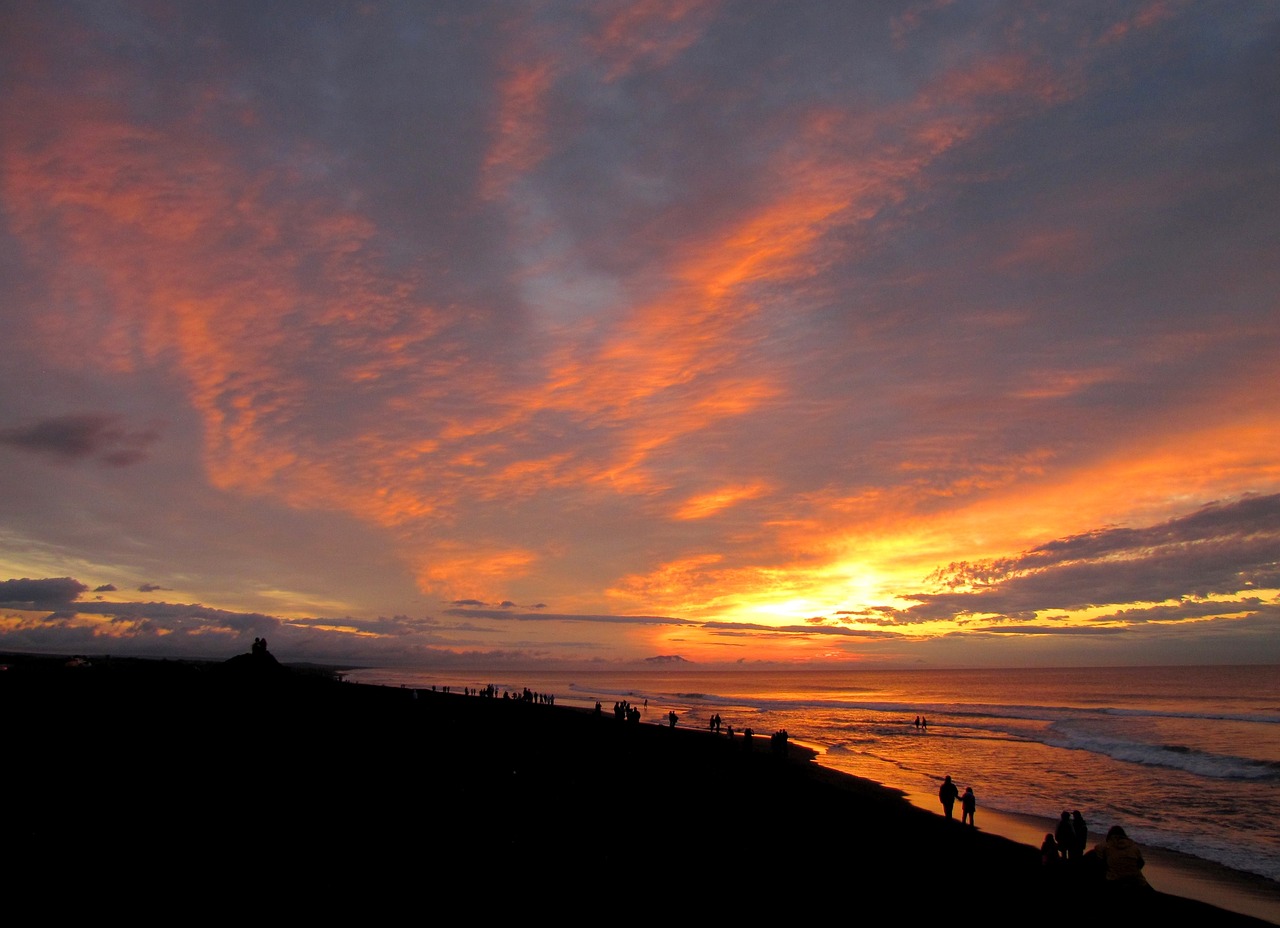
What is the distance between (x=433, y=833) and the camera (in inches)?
622

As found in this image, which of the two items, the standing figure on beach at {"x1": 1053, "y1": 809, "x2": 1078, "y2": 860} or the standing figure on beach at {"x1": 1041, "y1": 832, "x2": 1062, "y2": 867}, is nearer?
the standing figure on beach at {"x1": 1041, "y1": 832, "x2": 1062, "y2": 867}

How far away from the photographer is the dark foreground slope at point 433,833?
12.3m

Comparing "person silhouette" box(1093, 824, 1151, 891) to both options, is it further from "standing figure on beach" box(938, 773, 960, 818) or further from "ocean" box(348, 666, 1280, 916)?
"ocean" box(348, 666, 1280, 916)

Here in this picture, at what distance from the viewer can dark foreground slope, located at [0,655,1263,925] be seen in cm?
1233

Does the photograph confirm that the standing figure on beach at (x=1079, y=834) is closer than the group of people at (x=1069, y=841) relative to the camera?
A: No

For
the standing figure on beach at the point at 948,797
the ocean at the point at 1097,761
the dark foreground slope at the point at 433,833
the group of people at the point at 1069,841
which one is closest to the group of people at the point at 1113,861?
the group of people at the point at 1069,841

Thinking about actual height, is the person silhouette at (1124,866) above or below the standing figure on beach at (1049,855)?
above

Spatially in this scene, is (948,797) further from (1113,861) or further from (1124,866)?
(1124,866)

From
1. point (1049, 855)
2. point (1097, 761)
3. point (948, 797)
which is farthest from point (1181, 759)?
point (1049, 855)

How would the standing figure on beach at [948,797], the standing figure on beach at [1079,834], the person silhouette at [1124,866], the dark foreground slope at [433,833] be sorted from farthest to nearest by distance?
the standing figure on beach at [948,797] < the standing figure on beach at [1079,834] < the person silhouette at [1124,866] < the dark foreground slope at [433,833]

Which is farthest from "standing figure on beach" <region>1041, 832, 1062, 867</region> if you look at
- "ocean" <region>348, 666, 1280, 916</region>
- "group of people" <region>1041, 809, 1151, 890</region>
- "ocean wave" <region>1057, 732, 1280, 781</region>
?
"ocean wave" <region>1057, 732, 1280, 781</region>

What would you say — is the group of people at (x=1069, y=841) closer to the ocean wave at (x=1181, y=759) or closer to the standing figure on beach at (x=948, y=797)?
the standing figure on beach at (x=948, y=797)

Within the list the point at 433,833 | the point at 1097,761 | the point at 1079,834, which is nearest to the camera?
the point at 433,833

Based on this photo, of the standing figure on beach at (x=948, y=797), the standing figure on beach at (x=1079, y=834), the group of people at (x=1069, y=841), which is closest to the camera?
the group of people at (x=1069, y=841)
